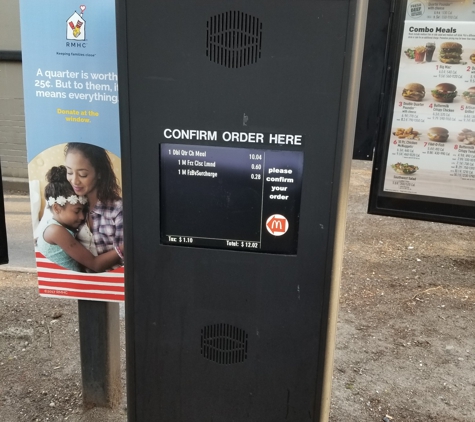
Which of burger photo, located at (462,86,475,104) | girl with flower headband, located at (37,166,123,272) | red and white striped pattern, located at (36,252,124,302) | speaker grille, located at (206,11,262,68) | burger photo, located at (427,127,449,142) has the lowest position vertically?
red and white striped pattern, located at (36,252,124,302)

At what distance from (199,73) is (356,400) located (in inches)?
78.6

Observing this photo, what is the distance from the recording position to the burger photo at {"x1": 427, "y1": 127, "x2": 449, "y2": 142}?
3.80m

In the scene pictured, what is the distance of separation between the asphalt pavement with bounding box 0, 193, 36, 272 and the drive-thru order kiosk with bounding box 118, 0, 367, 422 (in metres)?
2.84

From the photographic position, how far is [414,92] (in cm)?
371

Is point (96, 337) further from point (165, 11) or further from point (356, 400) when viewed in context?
point (165, 11)

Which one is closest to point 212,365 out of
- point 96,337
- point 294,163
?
point 294,163

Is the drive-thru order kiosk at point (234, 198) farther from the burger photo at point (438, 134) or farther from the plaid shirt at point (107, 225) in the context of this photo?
the burger photo at point (438, 134)

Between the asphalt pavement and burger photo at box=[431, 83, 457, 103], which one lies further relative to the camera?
the asphalt pavement

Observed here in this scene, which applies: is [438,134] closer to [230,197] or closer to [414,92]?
[414,92]

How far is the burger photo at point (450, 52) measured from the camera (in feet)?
11.6

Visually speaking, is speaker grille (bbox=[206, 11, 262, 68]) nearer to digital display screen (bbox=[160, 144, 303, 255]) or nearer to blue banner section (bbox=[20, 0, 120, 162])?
digital display screen (bbox=[160, 144, 303, 255])

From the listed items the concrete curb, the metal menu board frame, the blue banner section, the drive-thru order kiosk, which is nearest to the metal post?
the drive-thru order kiosk

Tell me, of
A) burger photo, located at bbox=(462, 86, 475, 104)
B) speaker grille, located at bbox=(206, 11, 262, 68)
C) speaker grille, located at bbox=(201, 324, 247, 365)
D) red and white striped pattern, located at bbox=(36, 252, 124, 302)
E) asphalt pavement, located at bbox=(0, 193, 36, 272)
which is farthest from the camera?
asphalt pavement, located at bbox=(0, 193, 36, 272)

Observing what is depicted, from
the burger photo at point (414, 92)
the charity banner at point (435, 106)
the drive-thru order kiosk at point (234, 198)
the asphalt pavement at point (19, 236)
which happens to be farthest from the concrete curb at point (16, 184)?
the drive-thru order kiosk at point (234, 198)
